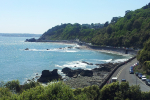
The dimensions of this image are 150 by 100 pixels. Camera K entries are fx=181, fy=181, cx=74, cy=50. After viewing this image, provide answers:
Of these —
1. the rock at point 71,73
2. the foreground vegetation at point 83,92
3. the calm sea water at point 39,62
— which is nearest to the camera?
the foreground vegetation at point 83,92

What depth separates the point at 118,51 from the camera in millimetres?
74062

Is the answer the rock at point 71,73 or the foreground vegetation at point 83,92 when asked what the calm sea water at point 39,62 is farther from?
the foreground vegetation at point 83,92

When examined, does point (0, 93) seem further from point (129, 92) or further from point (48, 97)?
point (129, 92)

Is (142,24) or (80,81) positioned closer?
(80,81)

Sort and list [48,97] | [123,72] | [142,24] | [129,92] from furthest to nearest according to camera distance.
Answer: [142,24], [123,72], [129,92], [48,97]

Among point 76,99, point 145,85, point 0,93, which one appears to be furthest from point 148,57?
point 0,93

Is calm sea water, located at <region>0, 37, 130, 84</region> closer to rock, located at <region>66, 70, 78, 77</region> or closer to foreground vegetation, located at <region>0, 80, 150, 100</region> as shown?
rock, located at <region>66, 70, 78, 77</region>

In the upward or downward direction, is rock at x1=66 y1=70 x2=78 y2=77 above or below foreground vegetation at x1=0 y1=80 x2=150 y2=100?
below

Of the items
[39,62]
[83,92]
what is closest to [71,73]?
[83,92]

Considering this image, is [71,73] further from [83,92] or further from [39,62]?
[39,62]

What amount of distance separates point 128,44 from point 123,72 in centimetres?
4653

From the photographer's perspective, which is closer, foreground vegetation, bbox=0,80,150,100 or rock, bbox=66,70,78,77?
foreground vegetation, bbox=0,80,150,100

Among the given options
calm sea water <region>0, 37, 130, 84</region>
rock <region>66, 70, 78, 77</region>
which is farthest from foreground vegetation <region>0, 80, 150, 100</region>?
calm sea water <region>0, 37, 130, 84</region>

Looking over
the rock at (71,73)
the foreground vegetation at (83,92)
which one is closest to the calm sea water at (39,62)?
the rock at (71,73)
